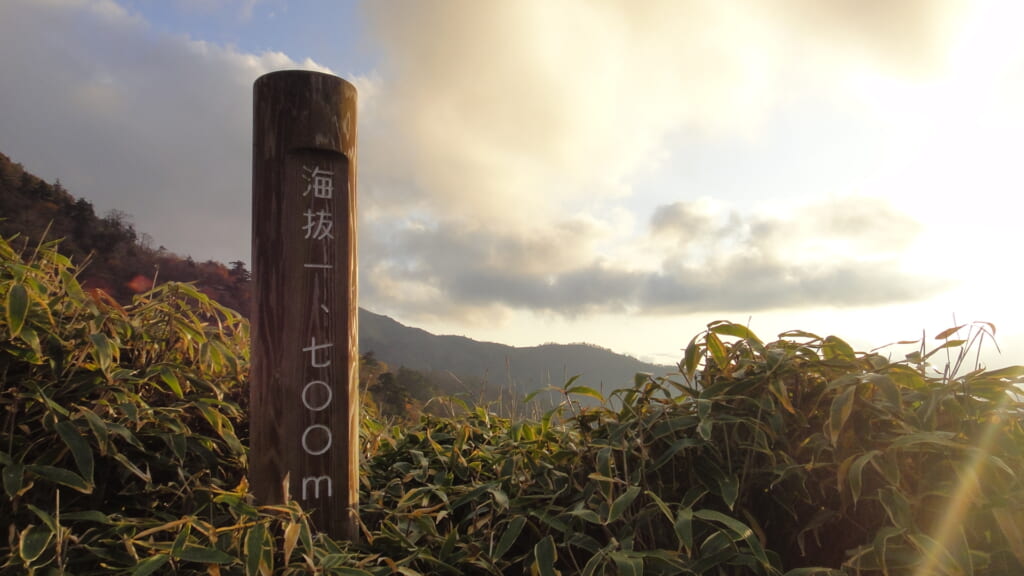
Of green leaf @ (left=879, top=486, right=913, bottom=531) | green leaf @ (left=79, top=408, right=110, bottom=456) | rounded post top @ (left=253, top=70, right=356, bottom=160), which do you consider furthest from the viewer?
rounded post top @ (left=253, top=70, right=356, bottom=160)

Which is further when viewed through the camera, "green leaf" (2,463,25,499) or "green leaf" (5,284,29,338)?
"green leaf" (5,284,29,338)

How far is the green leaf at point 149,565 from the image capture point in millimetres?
1452

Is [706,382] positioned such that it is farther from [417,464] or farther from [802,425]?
[417,464]

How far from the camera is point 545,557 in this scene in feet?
5.21

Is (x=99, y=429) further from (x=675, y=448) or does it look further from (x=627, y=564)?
(x=675, y=448)

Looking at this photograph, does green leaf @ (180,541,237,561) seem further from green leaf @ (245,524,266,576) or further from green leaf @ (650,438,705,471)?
green leaf @ (650,438,705,471)

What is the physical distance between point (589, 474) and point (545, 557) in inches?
13.1

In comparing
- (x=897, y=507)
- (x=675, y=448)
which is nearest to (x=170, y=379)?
(x=675, y=448)

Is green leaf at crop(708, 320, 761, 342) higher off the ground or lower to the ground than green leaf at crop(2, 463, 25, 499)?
higher

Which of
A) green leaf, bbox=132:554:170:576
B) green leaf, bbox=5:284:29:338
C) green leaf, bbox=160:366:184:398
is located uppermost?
green leaf, bbox=5:284:29:338

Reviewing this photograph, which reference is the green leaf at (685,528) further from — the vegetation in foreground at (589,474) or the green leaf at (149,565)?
the green leaf at (149,565)

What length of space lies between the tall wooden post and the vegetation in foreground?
4.6 inches

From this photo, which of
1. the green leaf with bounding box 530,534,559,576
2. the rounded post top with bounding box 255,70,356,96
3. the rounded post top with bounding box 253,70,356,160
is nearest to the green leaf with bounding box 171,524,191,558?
the green leaf with bounding box 530,534,559,576

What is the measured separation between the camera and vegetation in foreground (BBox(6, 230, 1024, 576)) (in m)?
1.57
